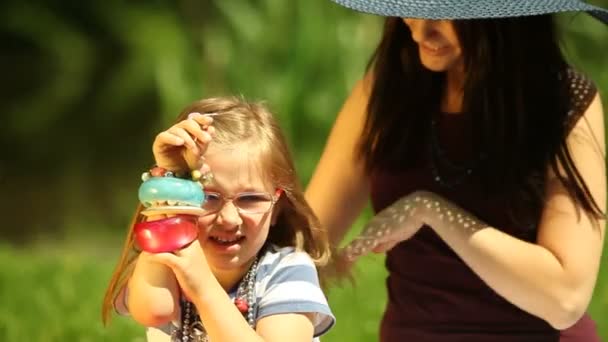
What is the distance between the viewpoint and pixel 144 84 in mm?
Answer: 5359

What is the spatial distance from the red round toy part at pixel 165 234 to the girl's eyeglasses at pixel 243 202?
0.35 ft

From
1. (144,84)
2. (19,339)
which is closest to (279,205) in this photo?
(19,339)

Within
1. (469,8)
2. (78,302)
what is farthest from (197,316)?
(78,302)

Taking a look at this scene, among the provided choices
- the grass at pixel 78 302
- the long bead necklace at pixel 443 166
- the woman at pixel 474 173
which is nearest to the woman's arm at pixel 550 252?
the woman at pixel 474 173

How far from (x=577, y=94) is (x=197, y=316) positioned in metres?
0.86

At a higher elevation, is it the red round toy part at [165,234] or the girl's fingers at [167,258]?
the red round toy part at [165,234]

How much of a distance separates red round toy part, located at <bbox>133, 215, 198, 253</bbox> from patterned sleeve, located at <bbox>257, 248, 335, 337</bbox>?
7.5 inches

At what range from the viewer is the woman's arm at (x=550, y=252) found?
7.35ft

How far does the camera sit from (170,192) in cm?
166

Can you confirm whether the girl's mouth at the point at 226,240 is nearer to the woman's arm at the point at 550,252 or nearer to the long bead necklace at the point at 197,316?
the long bead necklace at the point at 197,316

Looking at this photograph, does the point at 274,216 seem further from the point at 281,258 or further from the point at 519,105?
the point at 519,105

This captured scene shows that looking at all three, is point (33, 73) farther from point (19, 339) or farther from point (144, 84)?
point (19, 339)

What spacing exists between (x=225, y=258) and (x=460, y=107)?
771 mm

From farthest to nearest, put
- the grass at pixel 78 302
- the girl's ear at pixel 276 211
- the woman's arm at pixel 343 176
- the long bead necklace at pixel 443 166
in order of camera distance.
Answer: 1. the grass at pixel 78 302
2. the woman's arm at pixel 343 176
3. the long bead necklace at pixel 443 166
4. the girl's ear at pixel 276 211
